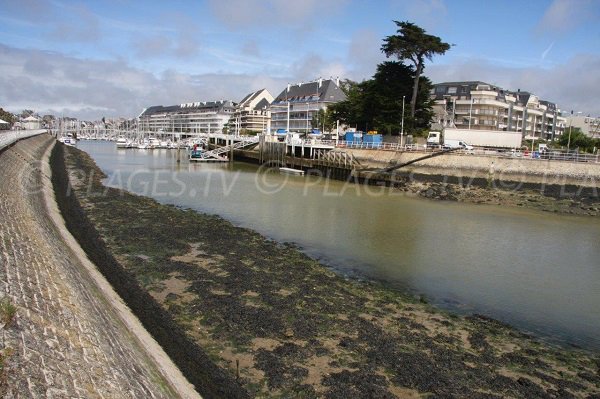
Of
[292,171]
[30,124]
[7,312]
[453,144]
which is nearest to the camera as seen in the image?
[7,312]

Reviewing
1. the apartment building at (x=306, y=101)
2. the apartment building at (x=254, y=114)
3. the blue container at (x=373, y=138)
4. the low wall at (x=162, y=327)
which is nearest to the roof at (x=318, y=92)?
the apartment building at (x=306, y=101)

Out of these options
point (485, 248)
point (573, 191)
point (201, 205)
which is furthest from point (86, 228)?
point (573, 191)

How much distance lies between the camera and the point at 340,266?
15.3 m

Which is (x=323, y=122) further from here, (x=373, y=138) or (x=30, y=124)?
(x=30, y=124)

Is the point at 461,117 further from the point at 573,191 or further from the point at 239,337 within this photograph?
the point at 239,337

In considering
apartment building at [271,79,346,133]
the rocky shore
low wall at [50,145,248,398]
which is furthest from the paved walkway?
apartment building at [271,79,346,133]

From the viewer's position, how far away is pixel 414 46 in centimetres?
5216

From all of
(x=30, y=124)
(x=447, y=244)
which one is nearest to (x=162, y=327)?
(x=447, y=244)

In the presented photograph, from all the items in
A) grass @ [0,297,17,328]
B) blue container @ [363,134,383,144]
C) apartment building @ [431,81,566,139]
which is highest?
apartment building @ [431,81,566,139]

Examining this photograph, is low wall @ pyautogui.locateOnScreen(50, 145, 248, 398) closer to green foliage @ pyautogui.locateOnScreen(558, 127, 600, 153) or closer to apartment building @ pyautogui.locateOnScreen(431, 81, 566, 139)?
green foliage @ pyautogui.locateOnScreen(558, 127, 600, 153)

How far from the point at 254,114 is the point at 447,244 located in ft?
420

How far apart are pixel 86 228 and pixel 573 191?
108ft

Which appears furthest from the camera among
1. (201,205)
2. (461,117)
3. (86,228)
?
(461,117)

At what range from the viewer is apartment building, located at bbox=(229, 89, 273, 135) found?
142 m
